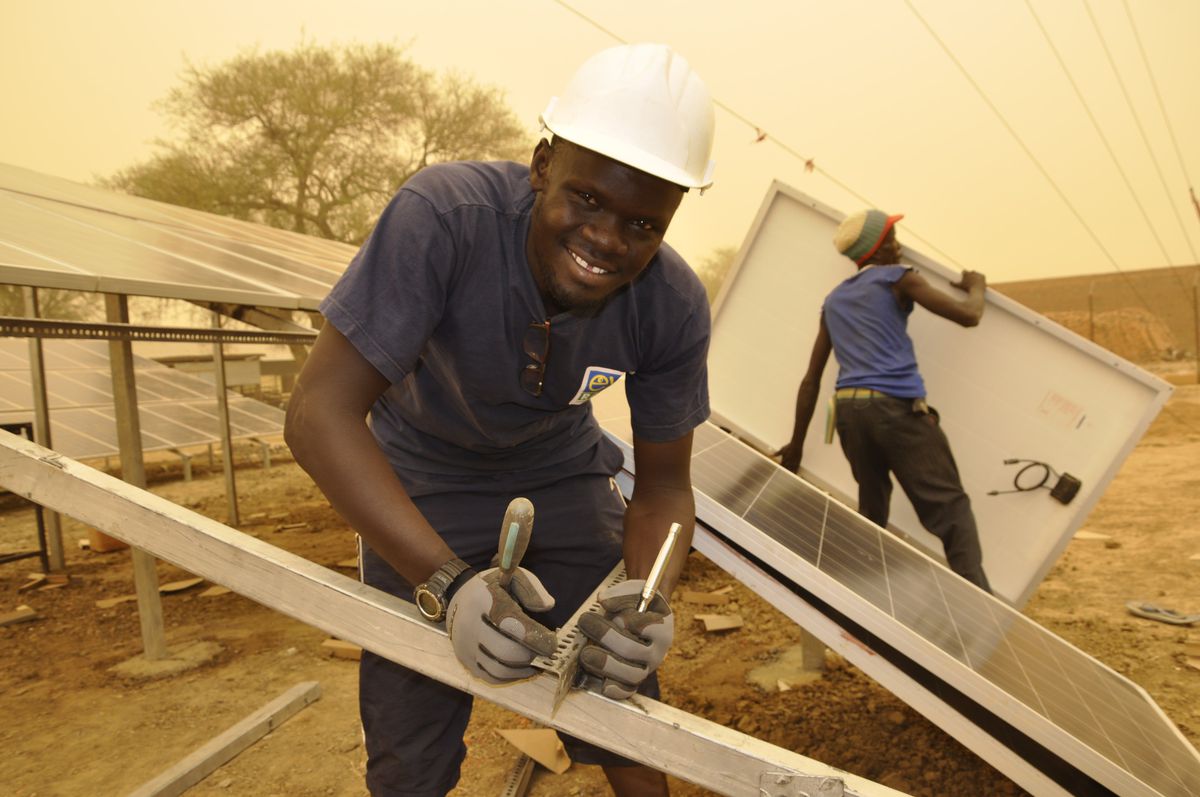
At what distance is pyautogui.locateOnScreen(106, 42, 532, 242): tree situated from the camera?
2448 centimetres

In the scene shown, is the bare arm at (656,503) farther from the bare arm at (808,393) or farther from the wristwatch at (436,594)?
the bare arm at (808,393)

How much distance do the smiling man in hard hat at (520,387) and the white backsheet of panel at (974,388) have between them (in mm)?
3542

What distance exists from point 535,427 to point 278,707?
242cm

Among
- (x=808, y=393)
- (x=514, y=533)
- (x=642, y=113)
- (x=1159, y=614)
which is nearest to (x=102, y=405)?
(x=808, y=393)

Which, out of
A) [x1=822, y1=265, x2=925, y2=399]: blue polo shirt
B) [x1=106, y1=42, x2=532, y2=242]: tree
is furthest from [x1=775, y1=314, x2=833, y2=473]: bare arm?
[x1=106, y1=42, x2=532, y2=242]: tree

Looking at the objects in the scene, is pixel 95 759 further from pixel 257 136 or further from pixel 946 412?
pixel 257 136

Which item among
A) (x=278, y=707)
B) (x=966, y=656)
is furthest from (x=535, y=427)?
(x=278, y=707)

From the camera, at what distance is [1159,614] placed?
15.8 ft

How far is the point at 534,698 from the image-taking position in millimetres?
1380

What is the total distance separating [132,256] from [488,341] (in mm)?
3294

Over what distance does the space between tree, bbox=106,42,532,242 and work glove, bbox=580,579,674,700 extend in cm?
2463

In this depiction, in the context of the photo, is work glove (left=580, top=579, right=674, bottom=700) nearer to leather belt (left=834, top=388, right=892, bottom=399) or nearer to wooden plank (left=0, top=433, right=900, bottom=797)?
wooden plank (left=0, top=433, right=900, bottom=797)

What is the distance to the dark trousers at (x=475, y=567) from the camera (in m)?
1.98

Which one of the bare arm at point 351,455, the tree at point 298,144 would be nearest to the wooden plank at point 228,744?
the bare arm at point 351,455
